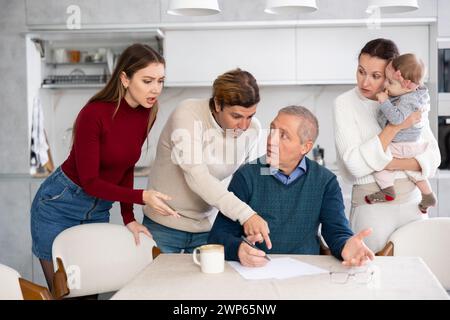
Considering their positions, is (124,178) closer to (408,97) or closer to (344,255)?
(344,255)

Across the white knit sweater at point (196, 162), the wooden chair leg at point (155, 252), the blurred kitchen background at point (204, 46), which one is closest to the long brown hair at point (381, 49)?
the white knit sweater at point (196, 162)

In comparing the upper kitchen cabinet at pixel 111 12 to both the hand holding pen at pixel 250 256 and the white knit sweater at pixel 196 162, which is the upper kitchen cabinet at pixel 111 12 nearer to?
the white knit sweater at pixel 196 162

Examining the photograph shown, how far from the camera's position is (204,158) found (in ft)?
6.04

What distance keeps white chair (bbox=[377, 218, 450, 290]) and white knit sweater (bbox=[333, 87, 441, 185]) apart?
171mm

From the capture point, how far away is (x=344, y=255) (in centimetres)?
145

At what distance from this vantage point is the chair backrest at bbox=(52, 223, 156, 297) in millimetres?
1697

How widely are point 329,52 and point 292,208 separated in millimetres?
1918

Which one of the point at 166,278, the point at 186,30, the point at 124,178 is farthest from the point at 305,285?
the point at 186,30

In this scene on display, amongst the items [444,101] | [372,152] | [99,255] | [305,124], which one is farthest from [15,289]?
[444,101]

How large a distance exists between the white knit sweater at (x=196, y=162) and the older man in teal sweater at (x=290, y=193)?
85mm

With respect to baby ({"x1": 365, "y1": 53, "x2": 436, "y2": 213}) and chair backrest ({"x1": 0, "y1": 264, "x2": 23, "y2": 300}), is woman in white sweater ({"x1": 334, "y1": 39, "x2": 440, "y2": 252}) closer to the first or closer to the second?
baby ({"x1": 365, "y1": 53, "x2": 436, "y2": 213})

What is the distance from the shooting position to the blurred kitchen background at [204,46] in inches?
131

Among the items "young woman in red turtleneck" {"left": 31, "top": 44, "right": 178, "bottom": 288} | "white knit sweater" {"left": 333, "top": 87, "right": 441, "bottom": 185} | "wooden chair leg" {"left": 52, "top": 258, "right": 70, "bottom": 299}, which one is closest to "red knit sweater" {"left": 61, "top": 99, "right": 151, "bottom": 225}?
"young woman in red turtleneck" {"left": 31, "top": 44, "right": 178, "bottom": 288}

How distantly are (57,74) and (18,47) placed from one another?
0.38m
